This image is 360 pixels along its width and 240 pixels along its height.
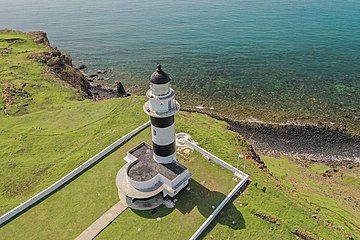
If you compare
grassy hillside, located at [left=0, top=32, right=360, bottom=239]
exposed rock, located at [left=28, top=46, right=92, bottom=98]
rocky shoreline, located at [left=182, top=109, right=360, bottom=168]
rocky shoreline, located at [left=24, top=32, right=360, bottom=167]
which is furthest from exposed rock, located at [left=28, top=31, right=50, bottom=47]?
rocky shoreline, located at [left=182, top=109, right=360, bottom=168]

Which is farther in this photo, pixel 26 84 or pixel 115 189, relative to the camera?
pixel 26 84

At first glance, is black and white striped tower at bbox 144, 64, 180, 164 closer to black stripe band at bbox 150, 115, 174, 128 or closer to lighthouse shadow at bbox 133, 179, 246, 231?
black stripe band at bbox 150, 115, 174, 128

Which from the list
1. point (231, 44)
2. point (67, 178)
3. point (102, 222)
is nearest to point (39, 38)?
point (231, 44)

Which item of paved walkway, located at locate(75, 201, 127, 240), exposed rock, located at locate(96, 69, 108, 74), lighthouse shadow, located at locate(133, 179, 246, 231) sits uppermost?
lighthouse shadow, located at locate(133, 179, 246, 231)

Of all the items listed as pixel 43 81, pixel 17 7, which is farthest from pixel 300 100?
pixel 17 7

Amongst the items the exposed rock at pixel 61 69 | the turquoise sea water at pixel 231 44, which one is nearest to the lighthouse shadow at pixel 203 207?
the turquoise sea water at pixel 231 44

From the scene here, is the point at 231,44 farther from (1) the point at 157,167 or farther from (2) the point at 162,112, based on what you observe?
(2) the point at 162,112

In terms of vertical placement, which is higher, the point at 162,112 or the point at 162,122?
the point at 162,112
